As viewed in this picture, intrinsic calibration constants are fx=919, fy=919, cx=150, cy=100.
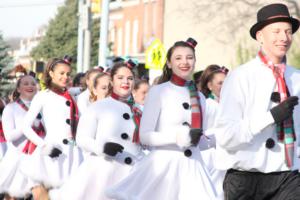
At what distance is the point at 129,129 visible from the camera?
386 inches

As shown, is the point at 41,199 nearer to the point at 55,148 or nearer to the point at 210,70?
the point at 55,148

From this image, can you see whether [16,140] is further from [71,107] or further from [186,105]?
[186,105]

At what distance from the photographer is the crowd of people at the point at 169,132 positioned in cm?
644

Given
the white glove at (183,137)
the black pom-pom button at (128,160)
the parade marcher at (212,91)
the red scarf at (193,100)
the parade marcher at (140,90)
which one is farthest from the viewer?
the parade marcher at (140,90)

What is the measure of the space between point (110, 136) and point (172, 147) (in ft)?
5.05

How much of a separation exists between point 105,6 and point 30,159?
12.9 m

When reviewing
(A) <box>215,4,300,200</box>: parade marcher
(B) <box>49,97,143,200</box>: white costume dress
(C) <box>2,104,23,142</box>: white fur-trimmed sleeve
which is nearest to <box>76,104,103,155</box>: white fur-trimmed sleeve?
(B) <box>49,97,143,200</box>: white costume dress

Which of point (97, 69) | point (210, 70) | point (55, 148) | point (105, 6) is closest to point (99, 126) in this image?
point (55, 148)

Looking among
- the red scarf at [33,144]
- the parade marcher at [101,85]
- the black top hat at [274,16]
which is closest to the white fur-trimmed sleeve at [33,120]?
the red scarf at [33,144]

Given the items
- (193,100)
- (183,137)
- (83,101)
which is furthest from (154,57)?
(183,137)

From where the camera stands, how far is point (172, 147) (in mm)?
8352

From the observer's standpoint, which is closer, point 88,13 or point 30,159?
point 30,159

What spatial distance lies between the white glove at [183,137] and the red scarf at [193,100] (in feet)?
1.62

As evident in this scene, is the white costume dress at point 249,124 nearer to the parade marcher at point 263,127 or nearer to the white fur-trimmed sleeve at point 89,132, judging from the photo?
the parade marcher at point 263,127
